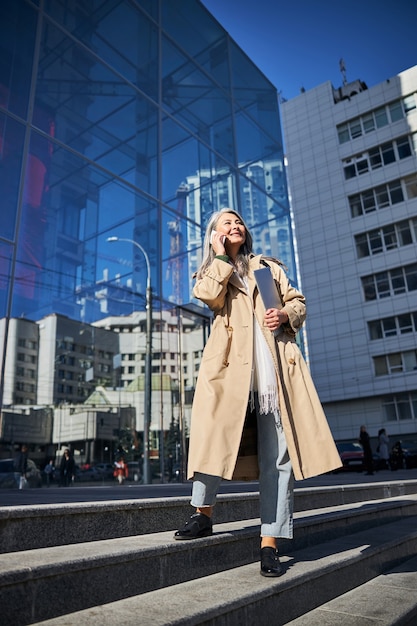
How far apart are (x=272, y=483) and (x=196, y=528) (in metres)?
0.44

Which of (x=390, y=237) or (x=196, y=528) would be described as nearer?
(x=196, y=528)

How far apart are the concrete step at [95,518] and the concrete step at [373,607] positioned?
922mm

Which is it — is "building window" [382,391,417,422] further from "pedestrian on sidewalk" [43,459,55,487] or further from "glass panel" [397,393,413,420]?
"pedestrian on sidewalk" [43,459,55,487]

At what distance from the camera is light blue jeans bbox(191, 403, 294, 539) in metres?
2.34

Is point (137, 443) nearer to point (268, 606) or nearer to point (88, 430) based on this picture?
point (88, 430)

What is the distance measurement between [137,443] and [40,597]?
9.91m

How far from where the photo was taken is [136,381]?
11.7 m

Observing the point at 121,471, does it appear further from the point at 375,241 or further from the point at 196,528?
the point at 375,241

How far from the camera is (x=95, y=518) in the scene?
90.7 inches

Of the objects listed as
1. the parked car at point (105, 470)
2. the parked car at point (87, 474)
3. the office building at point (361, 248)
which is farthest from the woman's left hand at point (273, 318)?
the office building at point (361, 248)

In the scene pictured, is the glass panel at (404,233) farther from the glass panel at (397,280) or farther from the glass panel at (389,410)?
the glass panel at (389,410)

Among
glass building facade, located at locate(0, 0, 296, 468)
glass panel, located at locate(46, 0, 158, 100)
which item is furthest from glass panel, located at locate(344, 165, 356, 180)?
glass panel, located at locate(46, 0, 158, 100)

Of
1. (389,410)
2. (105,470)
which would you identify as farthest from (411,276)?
(105,470)

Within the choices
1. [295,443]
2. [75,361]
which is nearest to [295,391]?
[295,443]
